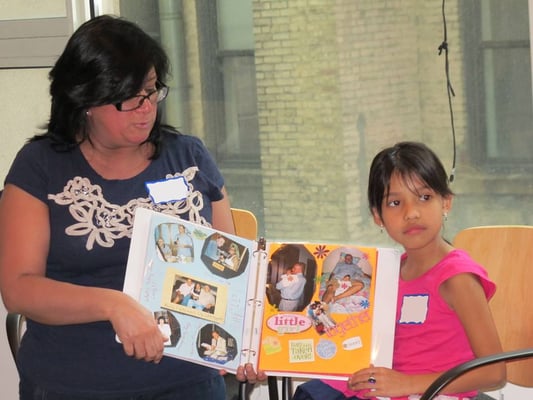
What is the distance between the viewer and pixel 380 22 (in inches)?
143

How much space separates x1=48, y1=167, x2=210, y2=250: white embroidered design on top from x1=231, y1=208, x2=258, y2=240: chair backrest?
1028 millimetres

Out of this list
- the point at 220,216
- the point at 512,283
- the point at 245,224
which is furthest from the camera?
the point at 245,224

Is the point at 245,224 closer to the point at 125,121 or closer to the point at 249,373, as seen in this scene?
the point at 249,373

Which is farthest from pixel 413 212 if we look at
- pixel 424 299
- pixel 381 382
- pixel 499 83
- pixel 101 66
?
pixel 499 83

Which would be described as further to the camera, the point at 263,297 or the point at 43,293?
the point at 263,297

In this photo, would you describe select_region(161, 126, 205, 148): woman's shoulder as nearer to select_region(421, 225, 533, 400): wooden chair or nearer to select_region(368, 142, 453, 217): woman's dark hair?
select_region(368, 142, 453, 217): woman's dark hair

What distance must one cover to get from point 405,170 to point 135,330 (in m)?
0.86

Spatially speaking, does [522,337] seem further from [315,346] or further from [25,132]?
[25,132]

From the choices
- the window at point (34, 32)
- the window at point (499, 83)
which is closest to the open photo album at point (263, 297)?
the window at point (499, 83)

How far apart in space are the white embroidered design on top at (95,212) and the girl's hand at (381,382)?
0.67m

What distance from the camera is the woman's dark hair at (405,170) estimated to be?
2.45 metres

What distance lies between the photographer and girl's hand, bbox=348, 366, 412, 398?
230cm

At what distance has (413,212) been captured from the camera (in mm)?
2408

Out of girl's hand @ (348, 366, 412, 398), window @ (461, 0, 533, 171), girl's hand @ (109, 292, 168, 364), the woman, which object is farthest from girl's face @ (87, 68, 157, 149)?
window @ (461, 0, 533, 171)
